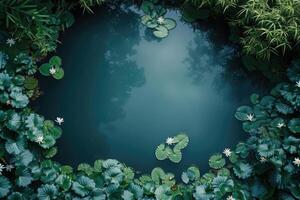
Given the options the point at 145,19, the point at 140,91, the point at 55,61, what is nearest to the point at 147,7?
the point at 145,19

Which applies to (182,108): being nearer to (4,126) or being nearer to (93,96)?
(93,96)

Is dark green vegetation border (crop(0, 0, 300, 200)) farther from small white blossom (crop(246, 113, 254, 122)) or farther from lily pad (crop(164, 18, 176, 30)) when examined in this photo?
lily pad (crop(164, 18, 176, 30))

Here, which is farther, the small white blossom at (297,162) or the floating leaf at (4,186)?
the small white blossom at (297,162)

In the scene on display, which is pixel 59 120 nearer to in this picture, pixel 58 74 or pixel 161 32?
pixel 58 74

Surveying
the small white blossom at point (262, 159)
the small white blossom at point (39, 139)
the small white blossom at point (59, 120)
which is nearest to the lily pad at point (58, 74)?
the small white blossom at point (59, 120)

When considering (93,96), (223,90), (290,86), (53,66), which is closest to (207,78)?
(223,90)

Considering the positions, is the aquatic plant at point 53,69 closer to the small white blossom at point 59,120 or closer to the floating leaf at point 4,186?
the small white blossom at point 59,120

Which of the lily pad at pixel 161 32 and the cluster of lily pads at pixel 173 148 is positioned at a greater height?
the lily pad at pixel 161 32

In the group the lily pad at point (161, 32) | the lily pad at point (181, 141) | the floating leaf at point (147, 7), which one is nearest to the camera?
the lily pad at point (181, 141)
